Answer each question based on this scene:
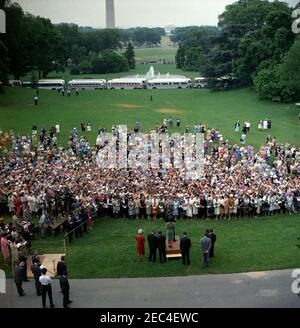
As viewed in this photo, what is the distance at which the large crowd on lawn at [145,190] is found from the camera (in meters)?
22.5

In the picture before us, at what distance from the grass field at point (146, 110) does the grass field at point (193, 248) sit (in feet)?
49.6

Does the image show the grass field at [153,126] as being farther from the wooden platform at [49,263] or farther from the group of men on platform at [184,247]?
the wooden platform at [49,263]

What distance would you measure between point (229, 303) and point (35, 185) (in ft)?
41.3

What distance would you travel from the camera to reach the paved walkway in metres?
14.8

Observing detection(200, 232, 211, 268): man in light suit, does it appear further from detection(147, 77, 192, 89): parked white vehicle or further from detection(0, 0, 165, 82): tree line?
detection(147, 77, 192, 89): parked white vehicle

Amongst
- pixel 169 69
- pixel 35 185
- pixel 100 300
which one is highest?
pixel 169 69

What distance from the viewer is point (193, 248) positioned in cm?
1911

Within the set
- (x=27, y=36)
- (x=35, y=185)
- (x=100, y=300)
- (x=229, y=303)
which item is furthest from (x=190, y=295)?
(x=27, y=36)

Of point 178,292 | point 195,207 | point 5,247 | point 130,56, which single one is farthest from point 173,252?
point 130,56

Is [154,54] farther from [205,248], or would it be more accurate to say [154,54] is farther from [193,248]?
[205,248]

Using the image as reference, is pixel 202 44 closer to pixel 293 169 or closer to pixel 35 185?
pixel 293 169

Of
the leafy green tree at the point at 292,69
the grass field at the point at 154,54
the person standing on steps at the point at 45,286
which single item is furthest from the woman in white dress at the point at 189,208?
the grass field at the point at 154,54

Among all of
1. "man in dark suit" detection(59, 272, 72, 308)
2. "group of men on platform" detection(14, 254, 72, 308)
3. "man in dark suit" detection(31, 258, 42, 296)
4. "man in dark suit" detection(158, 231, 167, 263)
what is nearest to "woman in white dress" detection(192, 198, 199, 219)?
"man in dark suit" detection(158, 231, 167, 263)

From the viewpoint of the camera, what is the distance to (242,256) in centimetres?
1812
